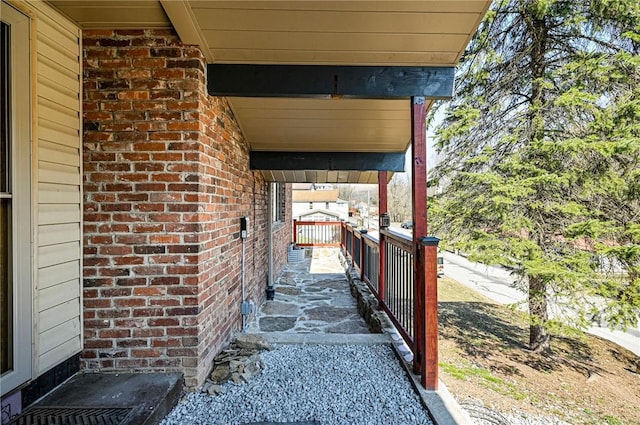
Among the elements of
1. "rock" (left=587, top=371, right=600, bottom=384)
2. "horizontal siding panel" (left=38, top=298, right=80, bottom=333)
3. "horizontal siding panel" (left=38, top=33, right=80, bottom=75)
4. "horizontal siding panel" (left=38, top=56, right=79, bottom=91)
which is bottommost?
"rock" (left=587, top=371, right=600, bottom=384)

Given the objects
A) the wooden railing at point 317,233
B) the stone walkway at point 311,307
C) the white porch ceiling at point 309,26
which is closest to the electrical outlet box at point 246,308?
the stone walkway at point 311,307

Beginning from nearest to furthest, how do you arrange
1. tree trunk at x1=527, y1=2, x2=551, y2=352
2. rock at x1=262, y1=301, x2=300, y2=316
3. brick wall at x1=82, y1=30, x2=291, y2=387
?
brick wall at x1=82, y1=30, x2=291, y2=387, rock at x1=262, y1=301, x2=300, y2=316, tree trunk at x1=527, y1=2, x2=551, y2=352

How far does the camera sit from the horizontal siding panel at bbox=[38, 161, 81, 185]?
1722 mm

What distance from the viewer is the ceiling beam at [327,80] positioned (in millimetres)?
2150

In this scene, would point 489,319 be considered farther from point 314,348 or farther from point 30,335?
point 30,335

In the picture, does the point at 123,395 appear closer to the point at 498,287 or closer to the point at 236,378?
the point at 236,378

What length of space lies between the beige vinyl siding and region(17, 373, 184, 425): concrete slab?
18cm

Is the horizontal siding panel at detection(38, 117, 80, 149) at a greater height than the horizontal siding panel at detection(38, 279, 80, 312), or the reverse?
the horizontal siding panel at detection(38, 117, 80, 149)

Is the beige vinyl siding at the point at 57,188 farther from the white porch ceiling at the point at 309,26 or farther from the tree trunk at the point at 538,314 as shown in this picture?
the tree trunk at the point at 538,314

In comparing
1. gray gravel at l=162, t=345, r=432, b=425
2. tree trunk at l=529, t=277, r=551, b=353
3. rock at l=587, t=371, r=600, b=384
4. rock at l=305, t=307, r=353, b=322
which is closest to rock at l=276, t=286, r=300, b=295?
rock at l=305, t=307, r=353, b=322

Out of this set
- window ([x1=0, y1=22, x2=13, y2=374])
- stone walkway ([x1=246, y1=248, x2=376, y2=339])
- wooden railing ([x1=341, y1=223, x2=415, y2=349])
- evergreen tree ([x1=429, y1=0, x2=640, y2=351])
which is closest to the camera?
window ([x1=0, y1=22, x2=13, y2=374])

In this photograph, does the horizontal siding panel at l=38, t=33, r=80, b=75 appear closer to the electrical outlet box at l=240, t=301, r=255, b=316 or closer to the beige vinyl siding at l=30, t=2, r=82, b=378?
the beige vinyl siding at l=30, t=2, r=82, b=378

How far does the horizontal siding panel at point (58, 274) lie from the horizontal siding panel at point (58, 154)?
0.61 m

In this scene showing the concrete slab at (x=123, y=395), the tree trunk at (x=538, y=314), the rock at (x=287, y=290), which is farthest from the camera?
the rock at (x=287, y=290)
